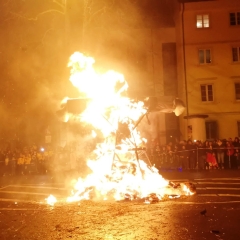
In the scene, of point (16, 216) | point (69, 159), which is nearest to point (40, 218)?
point (16, 216)

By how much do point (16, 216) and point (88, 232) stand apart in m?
2.44

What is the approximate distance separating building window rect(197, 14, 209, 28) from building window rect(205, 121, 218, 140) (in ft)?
24.1

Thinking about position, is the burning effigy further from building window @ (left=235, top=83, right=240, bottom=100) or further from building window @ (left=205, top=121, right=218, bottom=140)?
building window @ (left=235, top=83, right=240, bottom=100)

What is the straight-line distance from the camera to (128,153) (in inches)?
441

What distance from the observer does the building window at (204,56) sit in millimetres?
26906

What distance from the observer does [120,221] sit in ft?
23.5

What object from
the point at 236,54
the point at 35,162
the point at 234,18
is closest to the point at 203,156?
the point at 35,162

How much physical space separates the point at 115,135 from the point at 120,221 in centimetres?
406

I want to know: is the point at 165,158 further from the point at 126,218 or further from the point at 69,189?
the point at 126,218

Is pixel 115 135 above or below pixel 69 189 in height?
above

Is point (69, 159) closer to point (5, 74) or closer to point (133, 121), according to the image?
point (133, 121)

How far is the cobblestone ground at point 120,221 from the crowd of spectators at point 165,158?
8524 millimetres

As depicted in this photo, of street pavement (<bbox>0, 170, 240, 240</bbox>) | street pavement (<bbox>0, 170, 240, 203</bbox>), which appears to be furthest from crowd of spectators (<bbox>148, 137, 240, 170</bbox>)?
street pavement (<bbox>0, 170, 240, 240</bbox>)

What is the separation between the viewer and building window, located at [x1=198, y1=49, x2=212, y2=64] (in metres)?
26.9
